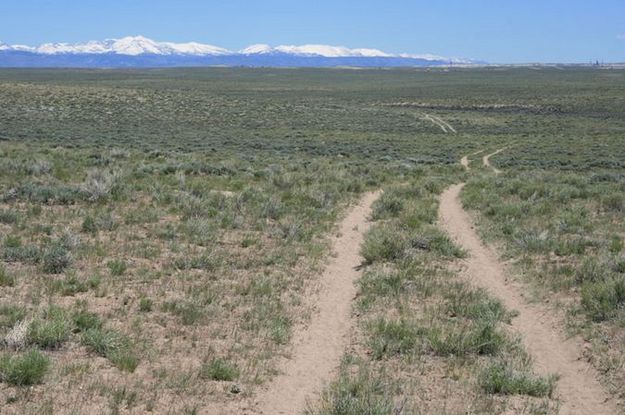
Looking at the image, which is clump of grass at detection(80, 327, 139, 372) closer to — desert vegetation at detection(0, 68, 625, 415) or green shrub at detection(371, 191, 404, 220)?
desert vegetation at detection(0, 68, 625, 415)

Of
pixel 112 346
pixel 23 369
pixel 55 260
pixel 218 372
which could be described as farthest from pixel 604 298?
pixel 55 260

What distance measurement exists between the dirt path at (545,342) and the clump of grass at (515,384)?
19 centimetres

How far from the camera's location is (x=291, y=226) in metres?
13.7

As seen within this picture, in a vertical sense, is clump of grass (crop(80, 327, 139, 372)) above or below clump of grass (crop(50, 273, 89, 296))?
below

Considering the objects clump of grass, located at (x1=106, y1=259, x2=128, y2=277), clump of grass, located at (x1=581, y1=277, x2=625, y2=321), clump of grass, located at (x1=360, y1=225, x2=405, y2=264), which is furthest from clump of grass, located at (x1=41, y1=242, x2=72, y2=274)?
clump of grass, located at (x1=581, y1=277, x2=625, y2=321)

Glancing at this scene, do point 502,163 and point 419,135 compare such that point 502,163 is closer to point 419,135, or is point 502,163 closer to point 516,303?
point 419,135

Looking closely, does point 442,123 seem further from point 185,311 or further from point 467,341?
point 185,311

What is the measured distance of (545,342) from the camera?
814 centimetres

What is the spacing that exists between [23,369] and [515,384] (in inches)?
208

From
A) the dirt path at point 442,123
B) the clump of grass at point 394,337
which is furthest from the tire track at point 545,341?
the dirt path at point 442,123

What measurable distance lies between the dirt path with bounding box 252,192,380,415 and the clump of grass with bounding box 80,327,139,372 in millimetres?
1606

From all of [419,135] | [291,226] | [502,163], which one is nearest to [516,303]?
[291,226]

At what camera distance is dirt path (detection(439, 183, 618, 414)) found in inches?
258

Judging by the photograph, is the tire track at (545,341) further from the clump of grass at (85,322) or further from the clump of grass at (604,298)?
the clump of grass at (85,322)
